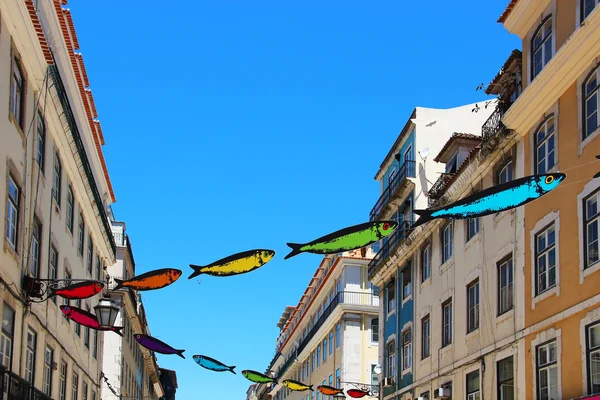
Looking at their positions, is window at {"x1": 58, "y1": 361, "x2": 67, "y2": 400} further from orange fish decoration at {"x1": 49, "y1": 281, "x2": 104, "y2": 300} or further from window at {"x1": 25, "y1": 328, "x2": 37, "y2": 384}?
orange fish decoration at {"x1": 49, "y1": 281, "x2": 104, "y2": 300}

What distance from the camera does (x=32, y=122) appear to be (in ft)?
60.1

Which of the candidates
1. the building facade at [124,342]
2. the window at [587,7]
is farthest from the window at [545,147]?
the building facade at [124,342]

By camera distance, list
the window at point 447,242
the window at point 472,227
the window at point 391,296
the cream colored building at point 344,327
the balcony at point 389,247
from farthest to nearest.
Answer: the cream colored building at point 344,327 < the window at point 391,296 < the balcony at point 389,247 < the window at point 447,242 < the window at point 472,227

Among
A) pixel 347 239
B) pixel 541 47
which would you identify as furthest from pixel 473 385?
pixel 347 239

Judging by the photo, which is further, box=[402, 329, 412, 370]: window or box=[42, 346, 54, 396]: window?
box=[402, 329, 412, 370]: window

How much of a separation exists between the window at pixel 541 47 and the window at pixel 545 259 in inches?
149

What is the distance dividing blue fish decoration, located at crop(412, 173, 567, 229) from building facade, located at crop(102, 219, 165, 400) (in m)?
29.7

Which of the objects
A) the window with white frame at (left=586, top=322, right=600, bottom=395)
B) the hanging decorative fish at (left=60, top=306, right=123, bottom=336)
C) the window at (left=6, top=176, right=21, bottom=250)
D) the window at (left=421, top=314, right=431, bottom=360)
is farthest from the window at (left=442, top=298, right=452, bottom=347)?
the window at (left=6, top=176, right=21, bottom=250)

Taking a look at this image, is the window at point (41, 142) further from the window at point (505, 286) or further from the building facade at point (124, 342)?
the building facade at point (124, 342)

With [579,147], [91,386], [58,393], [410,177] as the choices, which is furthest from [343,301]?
[579,147]

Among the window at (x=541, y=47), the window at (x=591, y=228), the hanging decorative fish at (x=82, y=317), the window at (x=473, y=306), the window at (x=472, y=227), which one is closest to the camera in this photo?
the hanging decorative fish at (x=82, y=317)

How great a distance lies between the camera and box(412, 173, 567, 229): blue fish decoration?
9.27 m

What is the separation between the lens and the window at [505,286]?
21.8 m

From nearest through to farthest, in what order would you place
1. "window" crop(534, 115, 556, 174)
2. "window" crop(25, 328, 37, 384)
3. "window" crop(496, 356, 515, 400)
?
1. "window" crop(25, 328, 37, 384)
2. "window" crop(534, 115, 556, 174)
3. "window" crop(496, 356, 515, 400)
